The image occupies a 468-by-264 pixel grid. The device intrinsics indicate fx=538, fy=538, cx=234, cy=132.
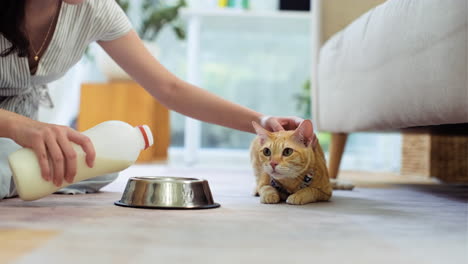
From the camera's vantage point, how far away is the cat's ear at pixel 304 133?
1.22m

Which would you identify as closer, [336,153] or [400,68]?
[400,68]

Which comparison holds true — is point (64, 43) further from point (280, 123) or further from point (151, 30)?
point (151, 30)

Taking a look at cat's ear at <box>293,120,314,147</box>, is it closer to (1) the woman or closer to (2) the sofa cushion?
(1) the woman

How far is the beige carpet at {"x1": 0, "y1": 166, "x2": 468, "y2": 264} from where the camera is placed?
0.66 m

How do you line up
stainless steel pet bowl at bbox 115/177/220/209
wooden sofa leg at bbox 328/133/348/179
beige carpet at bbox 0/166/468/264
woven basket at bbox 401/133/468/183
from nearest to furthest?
beige carpet at bbox 0/166/468/264
stainless steel pet bowl at bbox 115/177/220/209
wooden sofa leg at bbox 328/133/348/179
woven basket at bbox 401/133/468/183

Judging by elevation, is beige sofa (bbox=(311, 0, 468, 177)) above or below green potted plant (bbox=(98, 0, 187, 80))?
below

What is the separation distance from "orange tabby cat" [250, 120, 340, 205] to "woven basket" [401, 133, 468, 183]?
133cm

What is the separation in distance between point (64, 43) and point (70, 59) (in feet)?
0.21

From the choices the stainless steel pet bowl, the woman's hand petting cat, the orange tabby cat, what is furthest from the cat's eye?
the stainless steel pet bowl

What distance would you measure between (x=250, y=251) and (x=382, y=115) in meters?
0.95

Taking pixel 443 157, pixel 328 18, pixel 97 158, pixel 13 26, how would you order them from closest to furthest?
pixel 97 158 → pixel 13 26 → pixel 328 18 → pixel 443 157

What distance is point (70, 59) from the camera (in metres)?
1.33

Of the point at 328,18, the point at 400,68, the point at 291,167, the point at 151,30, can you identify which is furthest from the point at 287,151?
the point at 151,30

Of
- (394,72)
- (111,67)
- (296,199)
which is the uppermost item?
(111,67)
